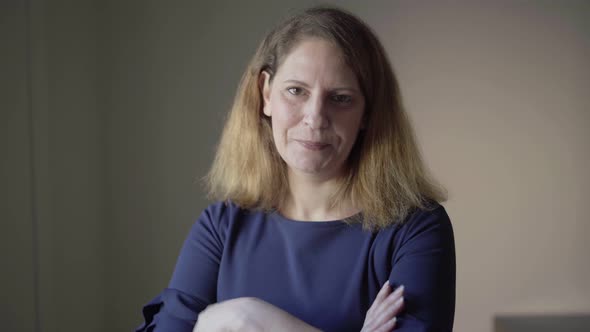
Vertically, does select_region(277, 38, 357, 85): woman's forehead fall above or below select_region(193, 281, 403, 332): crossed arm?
above

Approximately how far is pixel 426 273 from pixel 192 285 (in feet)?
1.82

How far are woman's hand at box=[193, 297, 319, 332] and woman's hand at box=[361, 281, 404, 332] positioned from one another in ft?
0.39

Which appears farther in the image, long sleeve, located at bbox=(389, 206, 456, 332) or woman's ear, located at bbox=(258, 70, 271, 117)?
woman's ear, located at bbox=(258, 70, 271, 117)

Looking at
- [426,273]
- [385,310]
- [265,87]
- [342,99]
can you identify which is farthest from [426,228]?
[265,87]

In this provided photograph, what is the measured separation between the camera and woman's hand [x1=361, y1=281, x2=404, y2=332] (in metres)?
1.25

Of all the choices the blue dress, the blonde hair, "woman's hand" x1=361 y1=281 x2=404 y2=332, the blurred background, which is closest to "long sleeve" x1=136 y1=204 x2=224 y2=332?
the blue dress

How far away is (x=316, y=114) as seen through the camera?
4.51 feet

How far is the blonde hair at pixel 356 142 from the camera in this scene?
55.9 inches

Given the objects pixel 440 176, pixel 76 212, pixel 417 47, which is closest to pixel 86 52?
pixel 76 212

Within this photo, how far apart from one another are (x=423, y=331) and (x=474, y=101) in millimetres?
1697

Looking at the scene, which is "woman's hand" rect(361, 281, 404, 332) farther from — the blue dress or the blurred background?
the blurred background

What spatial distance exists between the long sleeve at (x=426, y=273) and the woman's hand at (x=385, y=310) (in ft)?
0.07

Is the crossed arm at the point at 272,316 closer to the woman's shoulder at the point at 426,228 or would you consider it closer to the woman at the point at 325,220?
the woman at the point at 325,220

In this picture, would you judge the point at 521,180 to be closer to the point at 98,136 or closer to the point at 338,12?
the point at 338,12
